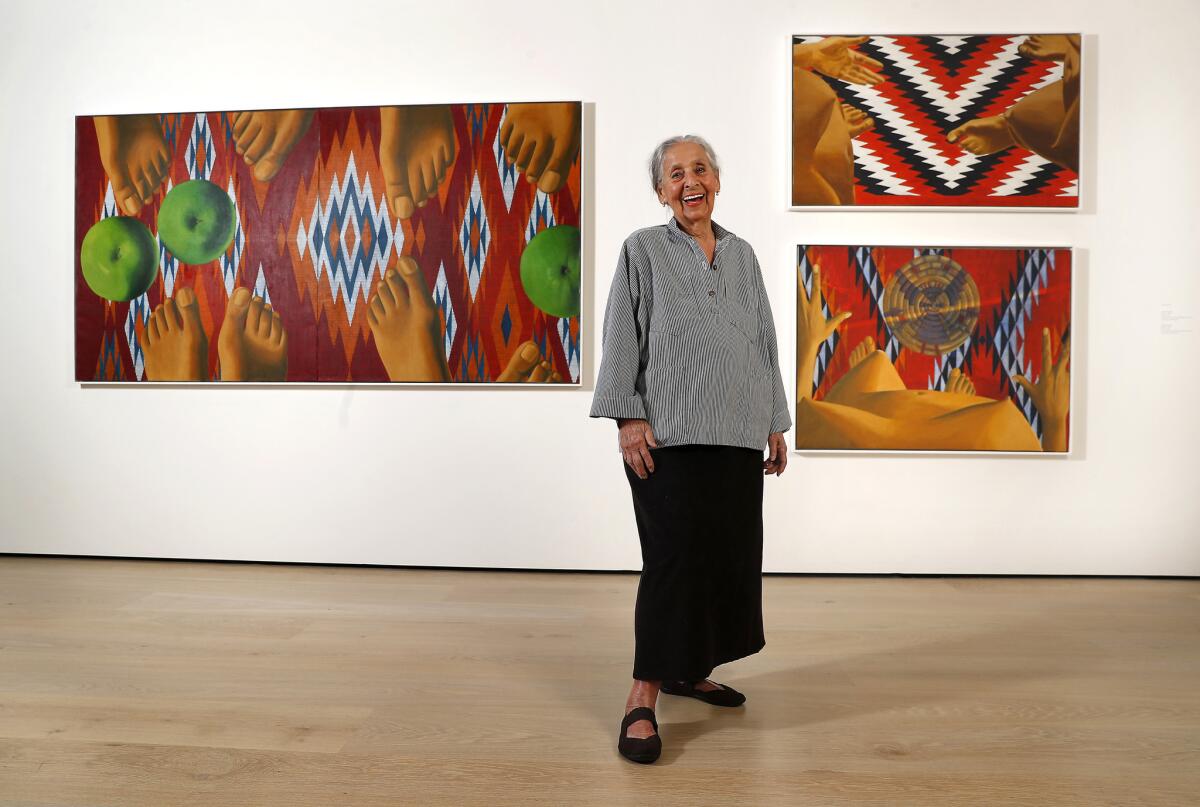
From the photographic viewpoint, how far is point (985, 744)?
1.78 metres

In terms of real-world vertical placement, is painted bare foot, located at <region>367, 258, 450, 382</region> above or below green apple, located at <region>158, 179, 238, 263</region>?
below

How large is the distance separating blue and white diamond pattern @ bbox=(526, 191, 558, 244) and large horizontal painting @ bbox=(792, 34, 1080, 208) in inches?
43.6

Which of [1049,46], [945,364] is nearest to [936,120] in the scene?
[1049,46]

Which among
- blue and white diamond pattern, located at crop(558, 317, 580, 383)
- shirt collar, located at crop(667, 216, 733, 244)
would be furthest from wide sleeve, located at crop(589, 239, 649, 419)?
blue and white diamond pattern, located at crop(558, 317, 580, 383)

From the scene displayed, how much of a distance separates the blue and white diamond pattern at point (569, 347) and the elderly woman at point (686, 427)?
5.34 ft

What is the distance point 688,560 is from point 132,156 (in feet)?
11.5

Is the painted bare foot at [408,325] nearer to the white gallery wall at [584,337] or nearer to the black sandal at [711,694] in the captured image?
the white gallery wall at [584,337]

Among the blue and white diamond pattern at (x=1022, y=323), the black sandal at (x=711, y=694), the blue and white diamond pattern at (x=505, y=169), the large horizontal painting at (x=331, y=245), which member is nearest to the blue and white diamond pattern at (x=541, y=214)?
the large horizontal painting at (x=331, y=245)

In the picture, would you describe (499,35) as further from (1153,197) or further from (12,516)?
(12,516)

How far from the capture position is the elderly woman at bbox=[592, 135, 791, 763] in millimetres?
1819

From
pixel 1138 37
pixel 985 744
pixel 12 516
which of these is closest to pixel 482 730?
pixel 985 744

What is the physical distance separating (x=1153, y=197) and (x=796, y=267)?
1.62 meters

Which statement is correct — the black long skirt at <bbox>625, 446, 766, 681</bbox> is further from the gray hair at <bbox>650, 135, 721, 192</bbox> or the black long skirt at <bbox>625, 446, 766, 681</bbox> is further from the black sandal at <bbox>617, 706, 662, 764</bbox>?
the gray hair at <bbox>650, 135, 721, 192</bbox>

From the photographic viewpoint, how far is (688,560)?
71.6 inches
